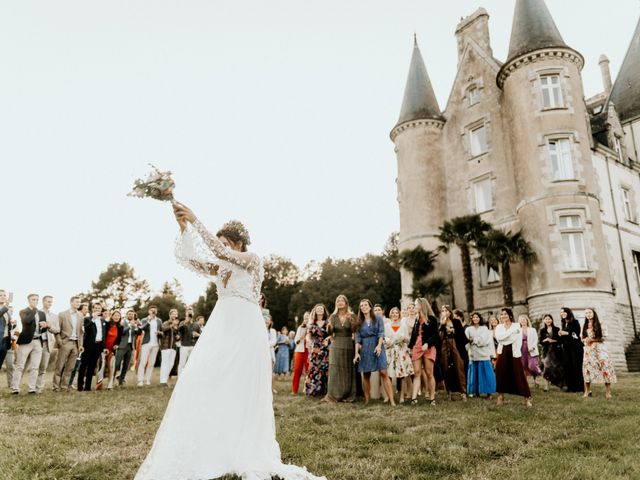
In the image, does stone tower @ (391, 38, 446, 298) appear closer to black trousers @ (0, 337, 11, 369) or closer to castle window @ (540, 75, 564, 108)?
castle window @ (540, 75, 564, 108)

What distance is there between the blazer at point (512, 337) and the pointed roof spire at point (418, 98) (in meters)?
22.1

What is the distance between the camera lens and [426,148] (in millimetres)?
29609

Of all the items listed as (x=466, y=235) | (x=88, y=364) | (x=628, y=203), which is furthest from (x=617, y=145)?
(x=88, y=364)

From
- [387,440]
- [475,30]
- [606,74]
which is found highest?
[606,74]

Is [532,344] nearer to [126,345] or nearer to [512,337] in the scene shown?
[512,337]

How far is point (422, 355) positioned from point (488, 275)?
17.3 meters

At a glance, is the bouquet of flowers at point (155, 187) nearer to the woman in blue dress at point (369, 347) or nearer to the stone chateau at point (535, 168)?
the woman in blue dress at point (369, 347)

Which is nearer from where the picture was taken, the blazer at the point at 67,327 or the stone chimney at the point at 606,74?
the blazer at the point at 67,327

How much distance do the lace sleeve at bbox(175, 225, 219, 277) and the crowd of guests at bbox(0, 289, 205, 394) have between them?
31.2ft

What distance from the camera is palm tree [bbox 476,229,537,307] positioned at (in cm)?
2275

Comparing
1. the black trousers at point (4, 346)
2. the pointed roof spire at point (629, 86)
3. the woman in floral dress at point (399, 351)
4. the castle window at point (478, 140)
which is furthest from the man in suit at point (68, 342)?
the pointed roof spire at point (629, 86)

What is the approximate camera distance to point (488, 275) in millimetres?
26281

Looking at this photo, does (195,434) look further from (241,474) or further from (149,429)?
(149,429)

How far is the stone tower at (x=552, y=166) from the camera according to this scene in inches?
866
